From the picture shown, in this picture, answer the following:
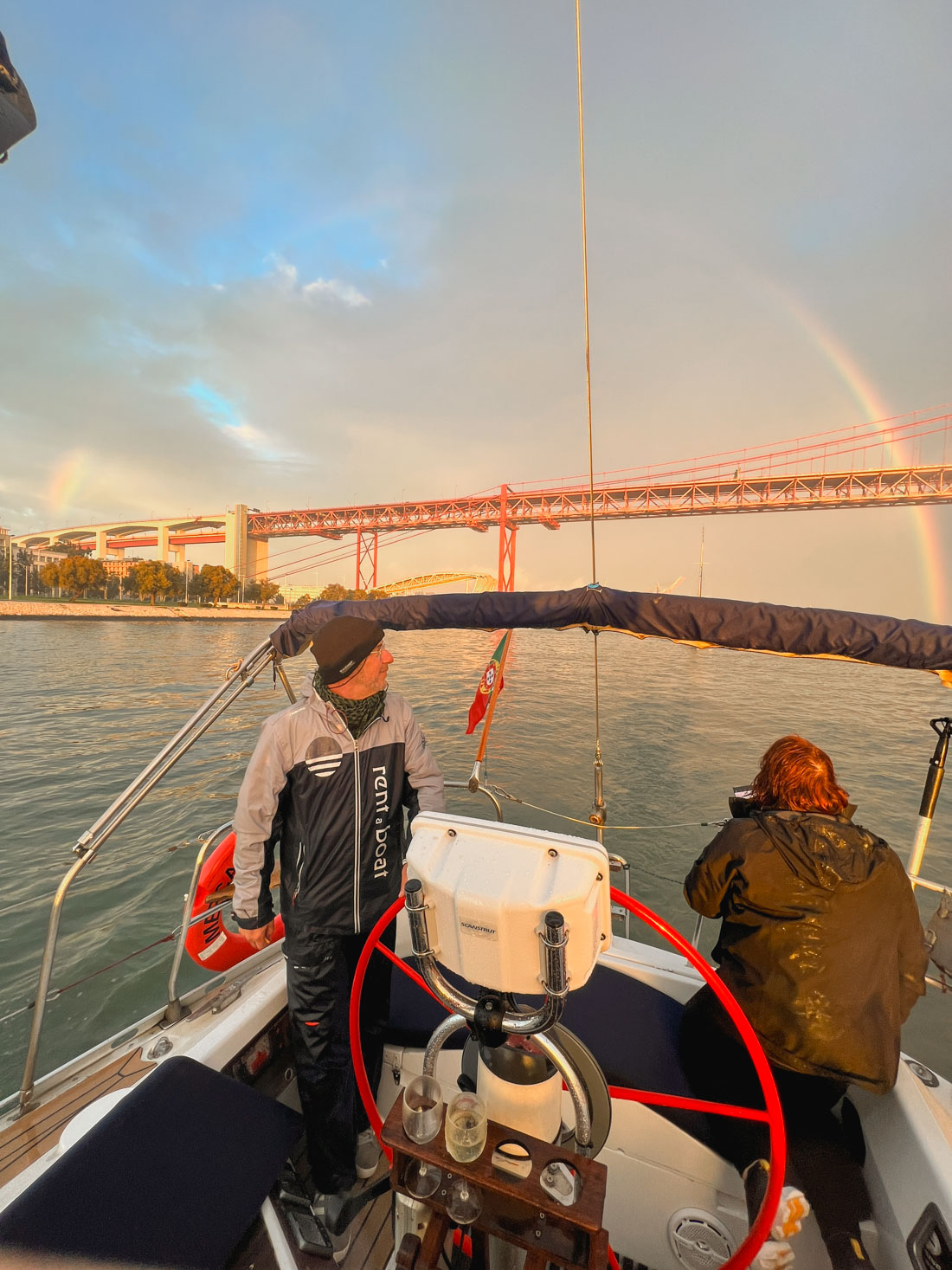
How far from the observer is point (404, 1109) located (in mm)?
888

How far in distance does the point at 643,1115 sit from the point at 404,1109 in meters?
1.10

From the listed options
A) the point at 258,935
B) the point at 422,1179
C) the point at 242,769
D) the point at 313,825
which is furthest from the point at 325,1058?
the point at 242,769

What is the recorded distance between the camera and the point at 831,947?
1315mm

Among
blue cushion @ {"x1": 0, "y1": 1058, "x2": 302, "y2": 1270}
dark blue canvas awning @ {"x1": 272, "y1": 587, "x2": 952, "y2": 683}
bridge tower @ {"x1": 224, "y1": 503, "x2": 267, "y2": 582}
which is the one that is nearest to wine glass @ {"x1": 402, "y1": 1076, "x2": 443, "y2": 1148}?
blue cushion @ {"x1": 0, "y1": 1058, "x2": 302, "y2": 1270}

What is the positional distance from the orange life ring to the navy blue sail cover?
1.13 m

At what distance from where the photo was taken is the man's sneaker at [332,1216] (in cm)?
149

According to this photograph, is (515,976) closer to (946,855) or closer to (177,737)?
(177,737)

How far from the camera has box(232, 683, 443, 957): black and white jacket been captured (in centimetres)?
161

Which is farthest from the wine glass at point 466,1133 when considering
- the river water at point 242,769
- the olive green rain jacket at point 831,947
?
the river water at point 242,769

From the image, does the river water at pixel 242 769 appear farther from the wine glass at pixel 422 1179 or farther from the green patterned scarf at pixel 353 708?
the green patterned scarf at pixel 353 708

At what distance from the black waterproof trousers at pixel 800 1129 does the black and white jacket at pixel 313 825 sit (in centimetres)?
102

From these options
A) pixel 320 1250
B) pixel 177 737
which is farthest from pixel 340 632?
pixel 320 1250

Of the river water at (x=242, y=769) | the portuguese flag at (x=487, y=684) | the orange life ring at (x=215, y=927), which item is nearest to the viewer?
the orange life ring at (x=215, y=927)

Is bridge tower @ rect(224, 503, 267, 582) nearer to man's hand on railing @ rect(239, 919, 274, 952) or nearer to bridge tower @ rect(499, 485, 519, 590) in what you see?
bridge tower @ rect(499, 485, 519, 590)
